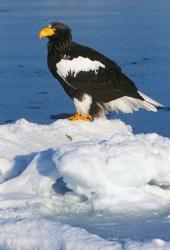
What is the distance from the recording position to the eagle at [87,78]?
6324mm

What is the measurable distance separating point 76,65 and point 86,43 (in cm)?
499

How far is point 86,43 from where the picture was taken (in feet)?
36.9

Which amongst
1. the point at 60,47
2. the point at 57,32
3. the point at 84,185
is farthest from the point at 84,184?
the point at 57,32

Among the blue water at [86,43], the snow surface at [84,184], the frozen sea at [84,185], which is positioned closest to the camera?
the frozen sea at [84,185]

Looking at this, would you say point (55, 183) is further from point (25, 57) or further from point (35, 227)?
point (25, 57)

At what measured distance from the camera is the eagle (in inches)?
249

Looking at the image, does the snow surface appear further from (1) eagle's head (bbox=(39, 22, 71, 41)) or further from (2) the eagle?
(1) eagle's head (bbox=(39, 22, 71, 41))

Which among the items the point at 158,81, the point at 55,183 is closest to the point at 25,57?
the point at 158,81

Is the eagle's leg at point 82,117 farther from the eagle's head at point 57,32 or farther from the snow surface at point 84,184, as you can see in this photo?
the snow surface at point 84,184

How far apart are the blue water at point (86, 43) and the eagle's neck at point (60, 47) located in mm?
688

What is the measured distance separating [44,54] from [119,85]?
439 centimetres

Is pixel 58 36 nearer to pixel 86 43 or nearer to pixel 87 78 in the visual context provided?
pixel 87 78

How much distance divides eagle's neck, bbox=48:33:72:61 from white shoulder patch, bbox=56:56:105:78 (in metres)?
0.07

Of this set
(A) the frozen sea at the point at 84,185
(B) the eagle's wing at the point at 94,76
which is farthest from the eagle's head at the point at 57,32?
(A) the frozen sea at the point at 84,185
